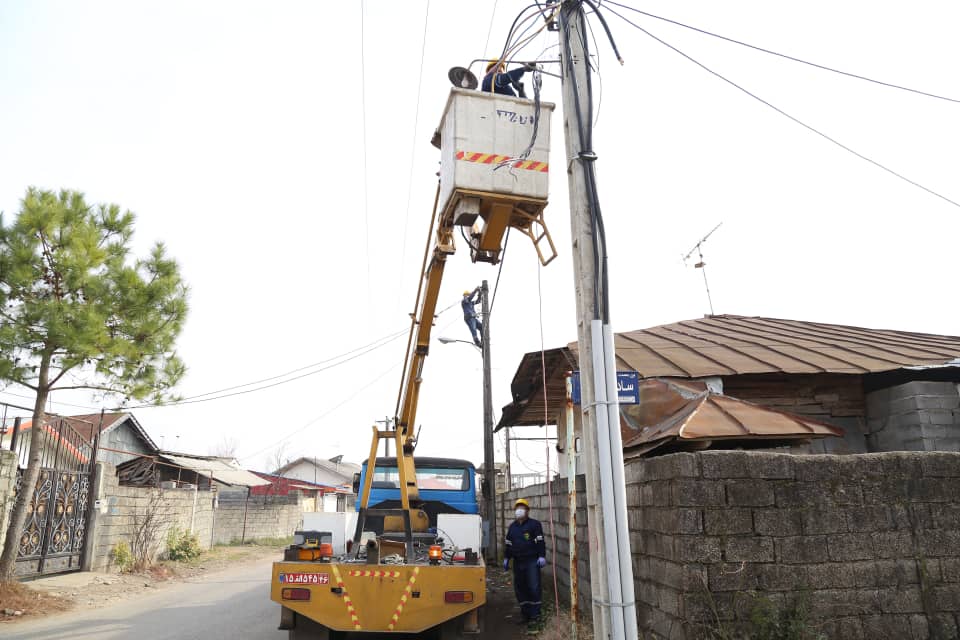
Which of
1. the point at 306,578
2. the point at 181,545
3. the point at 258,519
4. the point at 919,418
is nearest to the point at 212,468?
the point at 258,519

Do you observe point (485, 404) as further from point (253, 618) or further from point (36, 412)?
point (36, 412)

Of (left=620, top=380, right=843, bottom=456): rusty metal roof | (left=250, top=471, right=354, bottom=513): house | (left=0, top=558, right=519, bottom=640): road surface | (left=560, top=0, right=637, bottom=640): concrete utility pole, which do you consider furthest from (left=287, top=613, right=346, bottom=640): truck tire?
(left=250, top=471, right=354, bottom=513): house

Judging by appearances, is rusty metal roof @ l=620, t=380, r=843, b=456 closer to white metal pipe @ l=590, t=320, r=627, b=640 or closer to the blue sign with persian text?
the blue sign with persian text

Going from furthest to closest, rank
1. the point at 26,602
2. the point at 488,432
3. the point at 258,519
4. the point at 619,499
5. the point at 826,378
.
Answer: the point at 258,519, the point at 488,432, the point at 26,602, the point at 826,378, the point at 619,499

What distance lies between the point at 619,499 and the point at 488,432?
11.8m

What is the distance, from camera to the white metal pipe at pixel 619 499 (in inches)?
185

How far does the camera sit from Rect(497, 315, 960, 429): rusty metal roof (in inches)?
359

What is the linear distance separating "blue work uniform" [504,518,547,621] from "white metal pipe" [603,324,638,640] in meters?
3.80

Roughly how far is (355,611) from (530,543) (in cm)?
303

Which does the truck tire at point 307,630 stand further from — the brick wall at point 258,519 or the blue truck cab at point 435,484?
the brick wall at point 258,519

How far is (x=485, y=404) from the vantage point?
660 inches

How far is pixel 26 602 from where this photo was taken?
9.73 metres

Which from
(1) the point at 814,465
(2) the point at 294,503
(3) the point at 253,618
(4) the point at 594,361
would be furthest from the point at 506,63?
(2) the point at 294,503

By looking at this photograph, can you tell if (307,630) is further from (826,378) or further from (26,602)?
(826,378)
